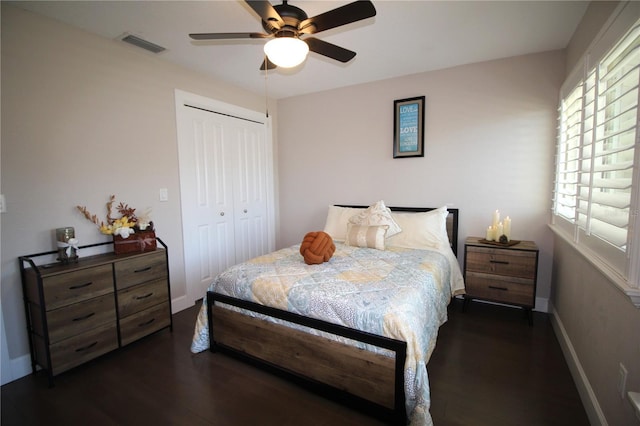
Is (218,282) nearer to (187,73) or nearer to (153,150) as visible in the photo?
(153,150)

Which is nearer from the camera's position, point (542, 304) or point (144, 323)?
point (144, 323)

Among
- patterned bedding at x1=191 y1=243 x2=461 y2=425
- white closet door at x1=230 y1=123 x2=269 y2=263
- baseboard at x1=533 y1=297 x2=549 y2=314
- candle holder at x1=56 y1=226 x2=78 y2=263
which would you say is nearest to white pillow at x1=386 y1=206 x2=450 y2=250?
patterned bedding at x1=191 y1=243 x2=461 y2=425

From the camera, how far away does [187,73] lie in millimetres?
3104

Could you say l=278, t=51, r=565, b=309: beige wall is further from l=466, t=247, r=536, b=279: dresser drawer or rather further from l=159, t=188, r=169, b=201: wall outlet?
l=159, t=188, r=169, b=201: wall outlet

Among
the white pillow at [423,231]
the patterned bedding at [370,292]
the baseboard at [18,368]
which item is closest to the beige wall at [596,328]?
the patterned bedding at [370,292]

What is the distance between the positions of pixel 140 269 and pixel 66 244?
1.68 ft

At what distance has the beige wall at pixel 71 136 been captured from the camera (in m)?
2.02

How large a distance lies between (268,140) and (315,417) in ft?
11.1

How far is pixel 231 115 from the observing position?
363 cm

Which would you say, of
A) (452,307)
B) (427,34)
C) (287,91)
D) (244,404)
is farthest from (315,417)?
(287,91)

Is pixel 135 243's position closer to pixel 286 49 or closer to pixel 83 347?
pixel 83 347

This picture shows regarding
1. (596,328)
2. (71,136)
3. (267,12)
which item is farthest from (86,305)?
(596,328)

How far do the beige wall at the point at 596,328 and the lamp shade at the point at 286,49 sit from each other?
5.09ft

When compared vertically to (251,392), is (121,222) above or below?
above
